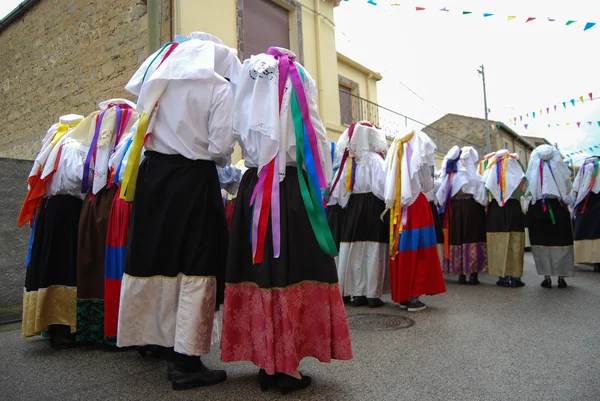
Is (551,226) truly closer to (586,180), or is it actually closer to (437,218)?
(437,218)

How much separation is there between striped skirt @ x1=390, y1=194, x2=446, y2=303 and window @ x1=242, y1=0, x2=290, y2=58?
232 inches

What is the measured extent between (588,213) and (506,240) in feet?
8.46

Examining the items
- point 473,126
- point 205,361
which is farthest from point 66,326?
point 473,126

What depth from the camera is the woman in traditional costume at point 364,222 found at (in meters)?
5.02

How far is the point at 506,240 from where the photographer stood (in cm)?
628

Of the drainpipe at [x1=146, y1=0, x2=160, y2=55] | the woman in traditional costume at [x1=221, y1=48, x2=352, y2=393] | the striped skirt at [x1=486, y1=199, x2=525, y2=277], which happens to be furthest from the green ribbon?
the striped skirt at [x1=486, y1=199, x2=525, y2=277]

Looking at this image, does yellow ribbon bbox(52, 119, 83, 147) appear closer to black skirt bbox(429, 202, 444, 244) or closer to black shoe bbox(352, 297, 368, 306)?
black shoe bbox(352, 297, 368, 306)

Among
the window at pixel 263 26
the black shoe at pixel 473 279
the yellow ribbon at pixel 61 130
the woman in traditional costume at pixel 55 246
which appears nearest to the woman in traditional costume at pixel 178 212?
the woman in traditional costume at pixel 55 246

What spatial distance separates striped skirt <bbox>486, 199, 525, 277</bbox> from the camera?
247 inches

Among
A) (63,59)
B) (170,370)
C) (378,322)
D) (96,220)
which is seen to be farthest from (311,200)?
(63,59)

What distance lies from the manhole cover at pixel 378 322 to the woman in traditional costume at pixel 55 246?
2.43 m

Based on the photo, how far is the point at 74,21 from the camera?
10125 millimetres

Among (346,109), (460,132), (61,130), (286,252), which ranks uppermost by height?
(460,132)

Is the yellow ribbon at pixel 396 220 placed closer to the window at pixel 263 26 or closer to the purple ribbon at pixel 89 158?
the purple ribbon at pixel 89 158
